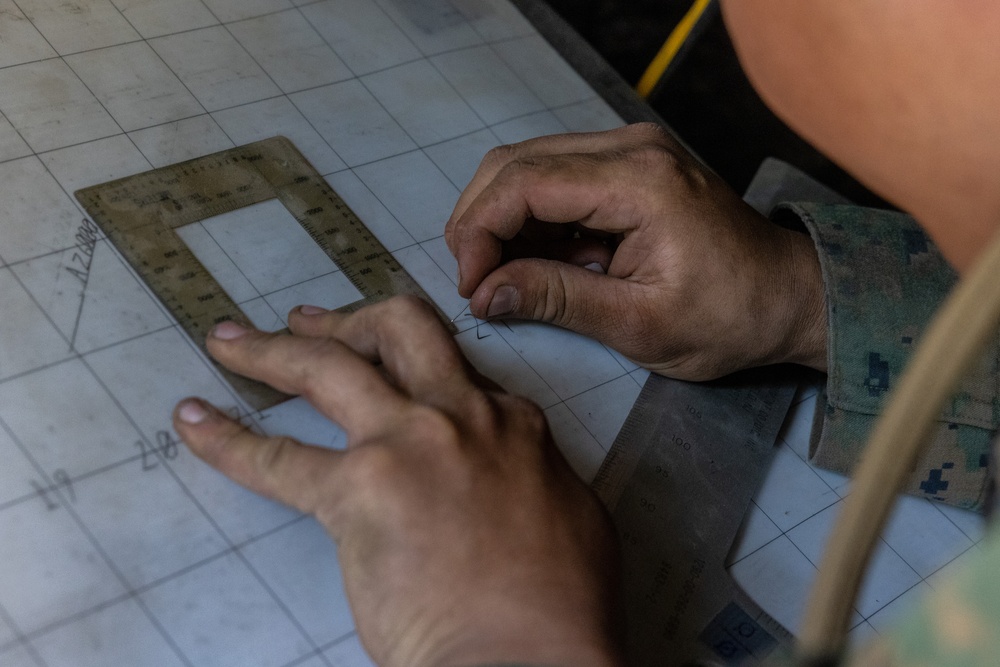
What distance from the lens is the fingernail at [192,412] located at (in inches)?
32.0

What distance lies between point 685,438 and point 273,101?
654 millimetres

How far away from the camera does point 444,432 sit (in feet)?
2.39

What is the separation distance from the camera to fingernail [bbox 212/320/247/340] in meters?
0.85

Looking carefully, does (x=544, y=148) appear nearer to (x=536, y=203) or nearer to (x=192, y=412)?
(x=536, y=203)

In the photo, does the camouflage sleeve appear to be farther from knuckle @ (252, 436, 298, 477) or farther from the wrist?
knuckle @ (252, 436, 298, 477)

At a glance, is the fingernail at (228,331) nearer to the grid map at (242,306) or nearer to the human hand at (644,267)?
the grid map at (242,306)

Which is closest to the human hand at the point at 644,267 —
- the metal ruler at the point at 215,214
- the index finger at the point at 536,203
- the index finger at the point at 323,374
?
the index finger at the point at 536,203

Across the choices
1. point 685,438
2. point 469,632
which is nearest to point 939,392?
point 469,632

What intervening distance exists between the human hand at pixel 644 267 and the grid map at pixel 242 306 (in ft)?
0.21

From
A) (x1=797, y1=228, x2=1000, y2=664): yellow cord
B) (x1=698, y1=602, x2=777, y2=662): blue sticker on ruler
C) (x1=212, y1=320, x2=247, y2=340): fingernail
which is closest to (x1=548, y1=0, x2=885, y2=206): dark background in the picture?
(x1=698, y1=602, x2=777, y2=662): blue sticker on ruler

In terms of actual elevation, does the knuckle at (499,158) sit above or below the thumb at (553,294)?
above

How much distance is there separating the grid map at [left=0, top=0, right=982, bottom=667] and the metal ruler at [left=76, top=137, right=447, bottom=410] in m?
0.02

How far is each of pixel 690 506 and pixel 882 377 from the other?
0.28m

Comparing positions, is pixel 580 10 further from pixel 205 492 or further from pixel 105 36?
pixel 205 492
